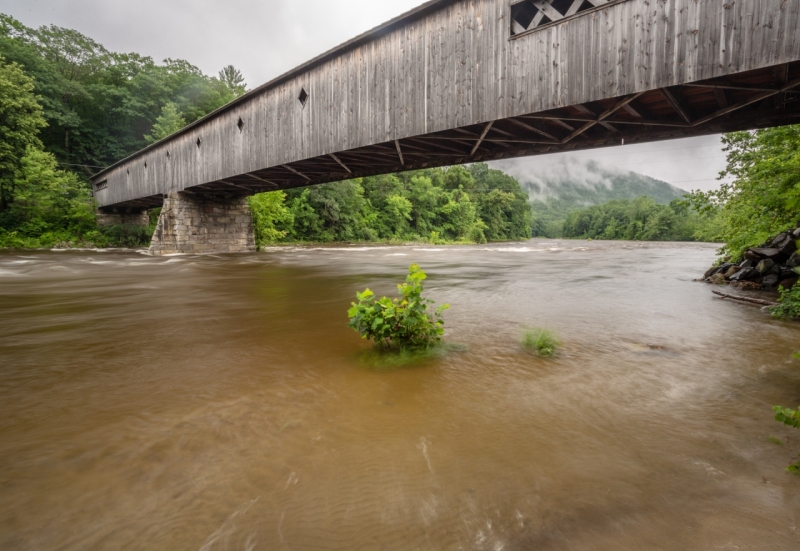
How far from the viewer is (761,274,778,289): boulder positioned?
7.72 m

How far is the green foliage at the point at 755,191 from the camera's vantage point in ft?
22.2

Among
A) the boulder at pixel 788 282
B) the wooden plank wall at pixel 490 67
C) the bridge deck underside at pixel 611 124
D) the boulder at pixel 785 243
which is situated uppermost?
the wooden plank wall at pixel 490 67

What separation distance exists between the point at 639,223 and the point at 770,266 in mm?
80489

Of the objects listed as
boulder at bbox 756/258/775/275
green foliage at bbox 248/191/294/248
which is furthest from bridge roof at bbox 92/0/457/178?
green foliage at bbox 248/191/294/248

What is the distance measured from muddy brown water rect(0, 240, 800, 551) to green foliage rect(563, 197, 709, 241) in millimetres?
50037

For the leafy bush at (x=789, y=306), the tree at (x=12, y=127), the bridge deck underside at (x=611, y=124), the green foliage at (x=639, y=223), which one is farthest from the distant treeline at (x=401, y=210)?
the leafy bush at (x=789, y=306)

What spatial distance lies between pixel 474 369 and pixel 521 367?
1.55 ft

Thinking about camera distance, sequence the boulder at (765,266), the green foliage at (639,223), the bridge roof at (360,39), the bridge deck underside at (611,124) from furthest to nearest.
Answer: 1. the green foliage at (639,223)
2. the bridge roof at (360,39)
3. the boulder at (765,266)
4. the bridge deck underside at (611,124)

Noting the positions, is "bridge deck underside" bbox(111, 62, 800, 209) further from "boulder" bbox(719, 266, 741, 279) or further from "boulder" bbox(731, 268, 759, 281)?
"boulder" bbox(719, 266, 741, 279)

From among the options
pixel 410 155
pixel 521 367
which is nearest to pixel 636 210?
pixel 410 155

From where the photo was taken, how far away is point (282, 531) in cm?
159

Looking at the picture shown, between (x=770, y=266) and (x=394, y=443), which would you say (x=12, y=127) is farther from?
(x=770, y=266)

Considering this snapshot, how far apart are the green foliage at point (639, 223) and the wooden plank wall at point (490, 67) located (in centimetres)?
4559

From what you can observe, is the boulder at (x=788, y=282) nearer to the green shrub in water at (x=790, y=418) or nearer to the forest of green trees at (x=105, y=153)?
the green shrub in water at (x=790, y=418)
